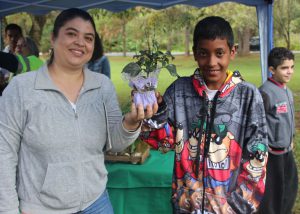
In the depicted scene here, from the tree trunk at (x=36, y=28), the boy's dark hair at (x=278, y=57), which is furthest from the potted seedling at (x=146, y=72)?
the tree trunk at (x=36, y=28)

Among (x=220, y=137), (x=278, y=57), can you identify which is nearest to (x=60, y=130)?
(x=220, y=137)

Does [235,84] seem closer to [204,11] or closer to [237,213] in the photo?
[237,213]

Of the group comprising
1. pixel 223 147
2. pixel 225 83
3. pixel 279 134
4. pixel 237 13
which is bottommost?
pixel 279 134

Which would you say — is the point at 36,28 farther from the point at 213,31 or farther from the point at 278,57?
the point at 213,31

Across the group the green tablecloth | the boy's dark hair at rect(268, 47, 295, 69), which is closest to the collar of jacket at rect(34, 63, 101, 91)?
the green tablecloth

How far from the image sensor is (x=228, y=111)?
1.59 metres

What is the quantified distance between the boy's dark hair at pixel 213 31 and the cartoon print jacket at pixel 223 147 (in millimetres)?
191

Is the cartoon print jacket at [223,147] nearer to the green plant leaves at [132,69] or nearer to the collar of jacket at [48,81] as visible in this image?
the green plant leaves at [132,69]

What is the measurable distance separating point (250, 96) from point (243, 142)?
0.67 ft

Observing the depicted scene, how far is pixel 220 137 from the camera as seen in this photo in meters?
1.59

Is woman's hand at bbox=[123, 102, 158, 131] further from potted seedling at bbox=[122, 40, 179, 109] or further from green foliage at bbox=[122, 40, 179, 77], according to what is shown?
green foliage at bbox=[122, 40, 179, 77]

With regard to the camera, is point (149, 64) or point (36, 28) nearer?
point (149, 64)

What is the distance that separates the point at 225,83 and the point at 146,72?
377 mm

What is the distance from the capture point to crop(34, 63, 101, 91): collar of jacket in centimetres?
151
